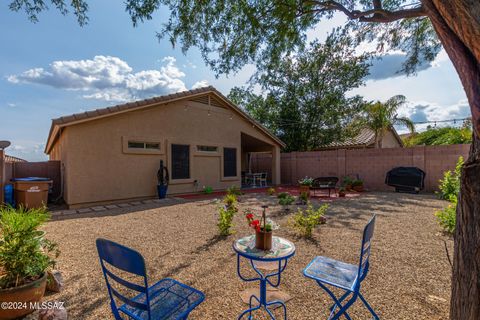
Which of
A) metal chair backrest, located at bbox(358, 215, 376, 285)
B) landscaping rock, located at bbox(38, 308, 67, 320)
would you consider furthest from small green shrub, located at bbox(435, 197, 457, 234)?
landscaping rock, located at bbox(38, 308, 67, 320)

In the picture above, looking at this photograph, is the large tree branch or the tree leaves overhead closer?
the large tree branch

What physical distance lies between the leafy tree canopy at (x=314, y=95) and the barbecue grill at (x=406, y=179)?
733cm

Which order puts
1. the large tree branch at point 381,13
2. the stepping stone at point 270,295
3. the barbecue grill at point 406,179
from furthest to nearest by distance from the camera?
the barbecue grill at point 406,179 < the large tree branch at point 381,13 < the stepping stone at point 270,295

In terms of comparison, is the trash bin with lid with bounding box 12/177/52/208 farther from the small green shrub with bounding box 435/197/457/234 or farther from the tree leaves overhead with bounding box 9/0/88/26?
the small green shrub with bounding box 435/197/457/234

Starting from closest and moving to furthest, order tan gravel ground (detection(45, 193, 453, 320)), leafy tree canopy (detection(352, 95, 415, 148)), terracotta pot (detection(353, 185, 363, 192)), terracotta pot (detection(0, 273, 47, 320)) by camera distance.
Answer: terracotta pot (detection(0, 273, 47, 320)), tan gravel ground (detection(45, 193, 453, 320)), terracotta pot (detection(353, 185, 363, 192)), leafy tree canopy (detection(352, 95, 415, 148))

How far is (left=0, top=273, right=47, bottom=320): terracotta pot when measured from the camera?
204 cm

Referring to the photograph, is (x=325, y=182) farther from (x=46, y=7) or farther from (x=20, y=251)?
(x=46, y=7)

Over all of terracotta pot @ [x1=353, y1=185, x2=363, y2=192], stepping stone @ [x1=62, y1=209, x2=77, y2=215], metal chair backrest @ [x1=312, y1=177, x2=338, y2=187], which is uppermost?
metal chair backrest @ [x1=312, y1=177, x2=338, y2=187]

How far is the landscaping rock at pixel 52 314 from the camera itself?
2.08 meters

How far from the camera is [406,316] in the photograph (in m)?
2.24

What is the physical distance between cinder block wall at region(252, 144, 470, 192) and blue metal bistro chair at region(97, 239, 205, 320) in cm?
1227

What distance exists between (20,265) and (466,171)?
3.70 m

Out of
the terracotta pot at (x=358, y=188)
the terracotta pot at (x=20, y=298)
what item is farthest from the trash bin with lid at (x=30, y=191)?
the terracotta pot at (x=358, y=188)

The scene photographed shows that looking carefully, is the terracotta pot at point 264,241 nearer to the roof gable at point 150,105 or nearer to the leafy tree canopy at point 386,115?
the roof gable at point 150,105
